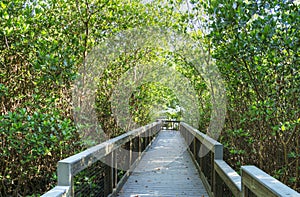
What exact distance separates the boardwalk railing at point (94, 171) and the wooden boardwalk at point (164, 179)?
0.69 ft

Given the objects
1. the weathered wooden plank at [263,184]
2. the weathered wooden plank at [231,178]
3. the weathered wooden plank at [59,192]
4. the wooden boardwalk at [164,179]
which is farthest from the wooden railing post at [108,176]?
the weathered wooden plank at [263,184]

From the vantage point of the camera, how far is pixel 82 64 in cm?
412

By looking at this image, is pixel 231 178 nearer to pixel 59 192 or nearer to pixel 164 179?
pixel 59 192

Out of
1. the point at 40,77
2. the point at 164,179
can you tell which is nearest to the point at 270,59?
the point at 40,77

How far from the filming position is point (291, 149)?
3.16 m

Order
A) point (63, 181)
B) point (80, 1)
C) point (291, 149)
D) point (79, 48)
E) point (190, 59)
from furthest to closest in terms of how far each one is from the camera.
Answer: point (190, 59)
point (80, 1)
point (79, 48)
point (291, 149)
point (63, 181)

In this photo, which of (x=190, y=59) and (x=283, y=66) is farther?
(x=190, y=59)

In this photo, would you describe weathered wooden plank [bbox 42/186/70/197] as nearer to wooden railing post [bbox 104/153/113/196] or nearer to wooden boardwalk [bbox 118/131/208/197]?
wooden railing post [bbox 104/153/113/196]

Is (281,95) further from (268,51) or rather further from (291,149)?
(291,149)

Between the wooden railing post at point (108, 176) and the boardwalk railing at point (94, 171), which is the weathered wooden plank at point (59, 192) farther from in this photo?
the wooden railing post at point (108, 176)

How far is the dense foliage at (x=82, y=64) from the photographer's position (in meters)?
2.58

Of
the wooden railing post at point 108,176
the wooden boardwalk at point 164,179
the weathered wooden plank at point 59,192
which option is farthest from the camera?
the wooden boardwalk at point 164,179

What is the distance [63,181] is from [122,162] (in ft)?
7.91

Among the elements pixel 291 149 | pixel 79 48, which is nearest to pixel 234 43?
pixel 291 149
